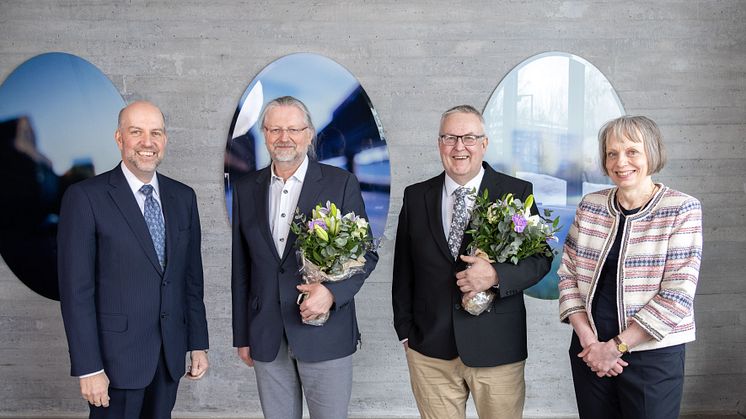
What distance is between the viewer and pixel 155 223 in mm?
2543

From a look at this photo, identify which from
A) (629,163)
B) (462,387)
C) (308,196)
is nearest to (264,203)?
(308,196)

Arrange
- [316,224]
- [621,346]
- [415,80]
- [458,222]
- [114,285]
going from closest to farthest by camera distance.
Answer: [621,346] < [316,224] < [114,285] < [458,222] < [415,80]

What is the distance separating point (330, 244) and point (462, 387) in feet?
3.20

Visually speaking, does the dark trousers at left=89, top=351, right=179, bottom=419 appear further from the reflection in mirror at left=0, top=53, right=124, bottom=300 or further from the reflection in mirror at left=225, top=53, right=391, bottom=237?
the reflection in mirror at left=0, top=53, right=124, bottom=300

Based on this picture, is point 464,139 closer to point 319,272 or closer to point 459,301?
point 459,301

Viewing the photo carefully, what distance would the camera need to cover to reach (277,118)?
2.56 m

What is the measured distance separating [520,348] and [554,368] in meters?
1.78

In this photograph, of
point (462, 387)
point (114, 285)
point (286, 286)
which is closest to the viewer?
point (114, 285)

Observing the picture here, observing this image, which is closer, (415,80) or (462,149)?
(462,149)

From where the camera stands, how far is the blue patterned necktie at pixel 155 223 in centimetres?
252

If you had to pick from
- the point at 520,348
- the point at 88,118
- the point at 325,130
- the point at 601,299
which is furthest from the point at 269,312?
the point at 88,118

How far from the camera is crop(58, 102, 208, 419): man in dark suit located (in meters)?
2.35

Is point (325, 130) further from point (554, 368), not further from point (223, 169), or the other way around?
point (554, 368)

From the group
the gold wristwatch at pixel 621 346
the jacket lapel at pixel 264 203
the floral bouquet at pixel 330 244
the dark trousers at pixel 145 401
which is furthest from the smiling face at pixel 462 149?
the dark trousers at pixel 145 401
